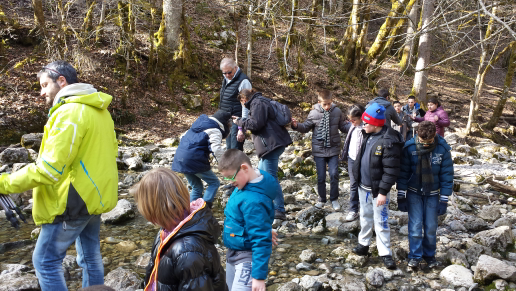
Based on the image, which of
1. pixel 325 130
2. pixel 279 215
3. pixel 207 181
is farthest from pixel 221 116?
pixel 325 130

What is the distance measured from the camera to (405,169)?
4258 millimetres

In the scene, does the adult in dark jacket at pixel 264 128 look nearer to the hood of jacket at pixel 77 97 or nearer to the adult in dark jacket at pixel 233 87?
the adult in dark jacket at pixel 233 87

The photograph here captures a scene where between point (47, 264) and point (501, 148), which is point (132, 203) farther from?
point (501, 148)

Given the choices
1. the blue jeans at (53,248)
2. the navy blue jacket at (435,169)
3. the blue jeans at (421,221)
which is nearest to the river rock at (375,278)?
the blue jeans at (421,221)

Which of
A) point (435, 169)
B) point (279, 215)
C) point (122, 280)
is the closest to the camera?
point (122, 280)

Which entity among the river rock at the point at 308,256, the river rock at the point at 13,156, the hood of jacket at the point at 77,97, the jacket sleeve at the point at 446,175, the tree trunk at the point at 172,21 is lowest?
the river rock at the point at 308,256

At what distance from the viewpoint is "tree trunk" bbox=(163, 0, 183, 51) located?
1310 cm

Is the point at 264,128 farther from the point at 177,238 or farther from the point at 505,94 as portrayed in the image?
the point at 505,94

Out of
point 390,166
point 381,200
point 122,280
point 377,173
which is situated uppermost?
point 390,166

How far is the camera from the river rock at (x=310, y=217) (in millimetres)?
5568

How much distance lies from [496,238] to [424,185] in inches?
65.4

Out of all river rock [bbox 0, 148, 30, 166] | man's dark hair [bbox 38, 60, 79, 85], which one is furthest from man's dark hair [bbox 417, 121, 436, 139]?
river rock [bbox 0, 148, 30, 166]

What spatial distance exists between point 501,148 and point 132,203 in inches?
472

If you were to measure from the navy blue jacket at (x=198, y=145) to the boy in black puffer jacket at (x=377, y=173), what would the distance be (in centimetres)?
176
